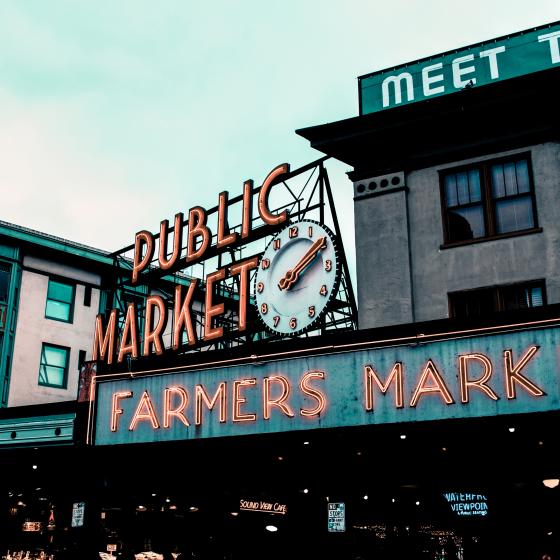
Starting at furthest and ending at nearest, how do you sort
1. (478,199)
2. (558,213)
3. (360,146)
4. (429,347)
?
(360,146), (478,199), (558,213), (429,347)

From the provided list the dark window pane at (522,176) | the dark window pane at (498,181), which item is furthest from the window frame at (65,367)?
the dark window pane at (522,176)

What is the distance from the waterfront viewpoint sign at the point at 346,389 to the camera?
15422 mm

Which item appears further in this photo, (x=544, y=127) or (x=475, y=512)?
(x=544, y=127)

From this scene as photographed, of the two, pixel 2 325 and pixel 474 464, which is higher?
pixel 2 325

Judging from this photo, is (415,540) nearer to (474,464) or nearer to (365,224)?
(474,464)

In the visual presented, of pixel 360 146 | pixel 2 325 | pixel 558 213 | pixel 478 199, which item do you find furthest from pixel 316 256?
pixel 2 325

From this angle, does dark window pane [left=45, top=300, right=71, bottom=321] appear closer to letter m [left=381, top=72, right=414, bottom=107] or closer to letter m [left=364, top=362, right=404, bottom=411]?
letter m [left=381, top=72, right=414, bottom=107]

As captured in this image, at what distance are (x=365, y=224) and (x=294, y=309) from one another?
123 inches

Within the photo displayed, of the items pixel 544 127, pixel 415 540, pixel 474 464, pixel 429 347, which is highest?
pixel 544 127

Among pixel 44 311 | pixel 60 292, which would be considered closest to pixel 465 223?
pixel 44 311

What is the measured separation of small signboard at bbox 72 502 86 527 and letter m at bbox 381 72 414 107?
1440 centimetres

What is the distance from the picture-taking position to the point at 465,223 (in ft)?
70.0

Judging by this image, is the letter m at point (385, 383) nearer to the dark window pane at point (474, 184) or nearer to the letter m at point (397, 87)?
the dark window pane at point (474, 184)

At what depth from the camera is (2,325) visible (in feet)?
131
